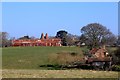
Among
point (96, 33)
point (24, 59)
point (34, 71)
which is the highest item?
point (96, 33)

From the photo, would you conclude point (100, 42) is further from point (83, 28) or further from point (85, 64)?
point (85, 64)

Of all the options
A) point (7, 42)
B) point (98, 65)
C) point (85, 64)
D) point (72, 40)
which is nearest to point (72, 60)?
point (85, 64)

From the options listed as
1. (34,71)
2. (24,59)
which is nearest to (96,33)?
(24,59)

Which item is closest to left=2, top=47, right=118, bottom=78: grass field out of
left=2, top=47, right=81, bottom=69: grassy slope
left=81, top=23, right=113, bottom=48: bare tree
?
left=2, top=47, right=81, bottom=69: grassy slope

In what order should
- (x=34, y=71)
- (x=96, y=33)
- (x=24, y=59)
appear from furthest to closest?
(x=96, y=33) < (x=24, y=59) < (x=34, y=71)

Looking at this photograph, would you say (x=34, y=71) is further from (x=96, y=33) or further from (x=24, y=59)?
(x=96, y=33)

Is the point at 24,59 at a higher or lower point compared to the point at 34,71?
higher

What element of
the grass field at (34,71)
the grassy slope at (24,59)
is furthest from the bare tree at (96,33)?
the grass field at (34,71)

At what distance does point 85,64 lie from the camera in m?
37.1

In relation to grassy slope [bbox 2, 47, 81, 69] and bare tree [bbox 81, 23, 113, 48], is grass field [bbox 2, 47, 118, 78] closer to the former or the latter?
grassy slope [bbox 2, 47, 81, 69]

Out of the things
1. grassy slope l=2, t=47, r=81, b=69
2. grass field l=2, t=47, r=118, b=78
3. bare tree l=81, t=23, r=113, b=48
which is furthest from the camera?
bare tree l=81, t=23, r=113, b=48

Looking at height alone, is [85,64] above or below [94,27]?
below

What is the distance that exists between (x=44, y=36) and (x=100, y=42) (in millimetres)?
64514

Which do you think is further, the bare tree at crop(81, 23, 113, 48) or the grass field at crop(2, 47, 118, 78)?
the bare tree at crop(81, 23, 113, 48)
